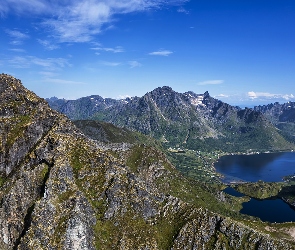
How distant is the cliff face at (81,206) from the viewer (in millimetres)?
129375

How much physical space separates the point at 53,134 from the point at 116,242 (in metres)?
69.9

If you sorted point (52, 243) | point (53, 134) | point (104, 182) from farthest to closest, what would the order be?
point (53, 134) → point (104, 182) → point (52, 243)

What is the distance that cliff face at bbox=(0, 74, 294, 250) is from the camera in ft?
424

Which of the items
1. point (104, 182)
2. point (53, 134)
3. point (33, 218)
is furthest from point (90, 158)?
point (33, 218)

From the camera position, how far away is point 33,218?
127 meters

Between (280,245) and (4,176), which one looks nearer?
(280,245)

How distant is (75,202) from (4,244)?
38.1 metres

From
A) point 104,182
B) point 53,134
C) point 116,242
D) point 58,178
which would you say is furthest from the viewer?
point 53,134

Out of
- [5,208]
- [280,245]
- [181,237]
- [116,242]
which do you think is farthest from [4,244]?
[280,245]

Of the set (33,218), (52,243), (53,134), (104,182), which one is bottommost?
(52,243)

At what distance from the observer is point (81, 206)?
135250 mm

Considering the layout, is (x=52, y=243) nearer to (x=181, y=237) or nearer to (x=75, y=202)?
(x=75, y=202)

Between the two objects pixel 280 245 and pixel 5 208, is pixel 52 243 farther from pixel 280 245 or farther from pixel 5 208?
pixel 280 245

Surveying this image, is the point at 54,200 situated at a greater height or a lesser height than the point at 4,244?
greater
